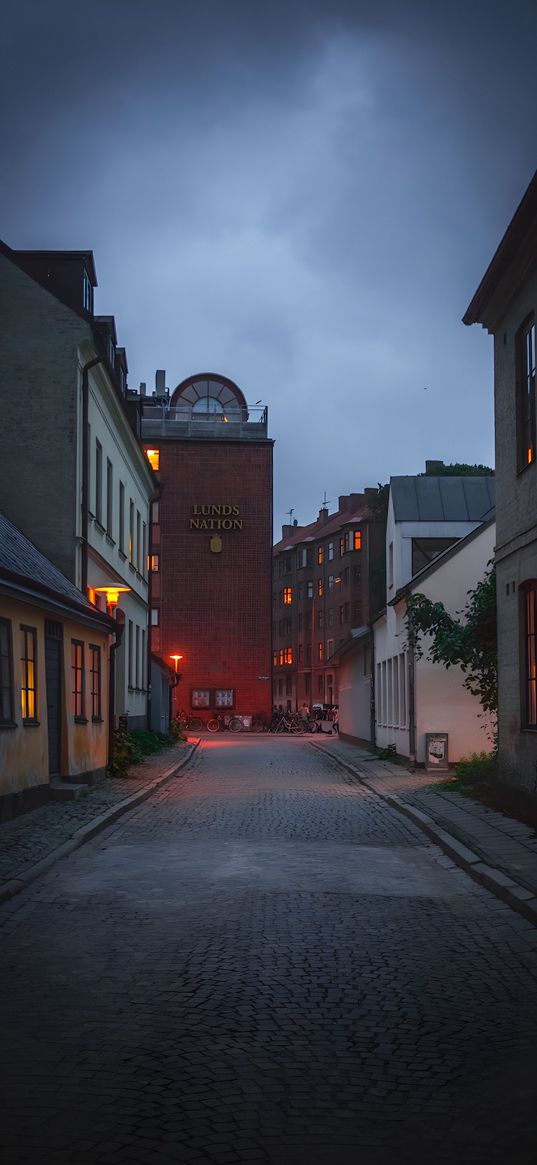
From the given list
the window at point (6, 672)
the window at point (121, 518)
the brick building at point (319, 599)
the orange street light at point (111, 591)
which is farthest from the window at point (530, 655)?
the brick building at point (319, 599)

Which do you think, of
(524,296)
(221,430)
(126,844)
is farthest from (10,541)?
(221,430)

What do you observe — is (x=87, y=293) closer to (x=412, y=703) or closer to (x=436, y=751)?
(x=412, y=703)

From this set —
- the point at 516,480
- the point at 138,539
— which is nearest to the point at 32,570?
the point at 516,480

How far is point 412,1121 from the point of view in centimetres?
434

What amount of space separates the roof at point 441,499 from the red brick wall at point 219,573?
3164cm

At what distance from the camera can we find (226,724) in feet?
197

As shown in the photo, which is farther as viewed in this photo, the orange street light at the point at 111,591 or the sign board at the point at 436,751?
the sign board at the point at 436,751

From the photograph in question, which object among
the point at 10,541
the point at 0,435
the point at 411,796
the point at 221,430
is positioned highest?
the point at 221,430

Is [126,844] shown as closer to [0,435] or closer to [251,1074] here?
[251,1074]

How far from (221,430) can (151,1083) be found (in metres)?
58.7

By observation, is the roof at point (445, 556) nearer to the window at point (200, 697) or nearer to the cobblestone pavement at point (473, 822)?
the cobblestone pavement at point (473, 822)

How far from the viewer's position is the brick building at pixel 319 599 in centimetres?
8112

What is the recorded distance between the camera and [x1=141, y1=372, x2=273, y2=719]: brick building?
60562mm

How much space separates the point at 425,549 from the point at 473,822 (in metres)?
14.6
